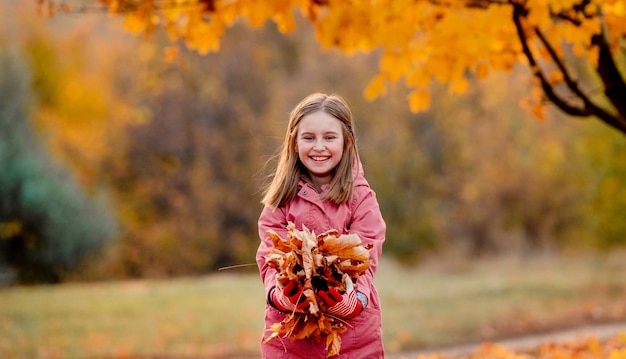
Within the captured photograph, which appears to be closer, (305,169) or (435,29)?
(305,169)

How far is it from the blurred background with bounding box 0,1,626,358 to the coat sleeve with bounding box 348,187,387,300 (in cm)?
1527

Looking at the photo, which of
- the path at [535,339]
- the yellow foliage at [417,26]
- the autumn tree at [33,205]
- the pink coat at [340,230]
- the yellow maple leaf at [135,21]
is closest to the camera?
the pink coat at [340,230]

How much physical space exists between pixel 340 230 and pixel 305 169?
0.33m

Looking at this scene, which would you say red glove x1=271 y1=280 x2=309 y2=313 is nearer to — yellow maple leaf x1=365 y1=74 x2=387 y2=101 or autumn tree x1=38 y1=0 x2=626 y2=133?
autumn tree x1=38 y1=0 x2=626 y2=133

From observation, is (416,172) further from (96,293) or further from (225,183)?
(96,293)

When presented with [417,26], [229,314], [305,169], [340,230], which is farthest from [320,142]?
[229,314]

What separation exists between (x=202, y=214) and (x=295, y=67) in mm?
6016

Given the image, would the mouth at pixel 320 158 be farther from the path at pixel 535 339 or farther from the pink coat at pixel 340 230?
the path at pixel 535 339

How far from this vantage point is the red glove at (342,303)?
7.93 ft

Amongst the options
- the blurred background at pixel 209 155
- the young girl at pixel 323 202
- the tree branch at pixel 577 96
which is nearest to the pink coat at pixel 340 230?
the young girl at pixel 323 202

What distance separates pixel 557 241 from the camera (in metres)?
21.5

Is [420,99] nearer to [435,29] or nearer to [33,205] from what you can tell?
[435,29]

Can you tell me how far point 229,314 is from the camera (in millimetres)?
11289

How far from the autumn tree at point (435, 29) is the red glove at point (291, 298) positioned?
1204mm
